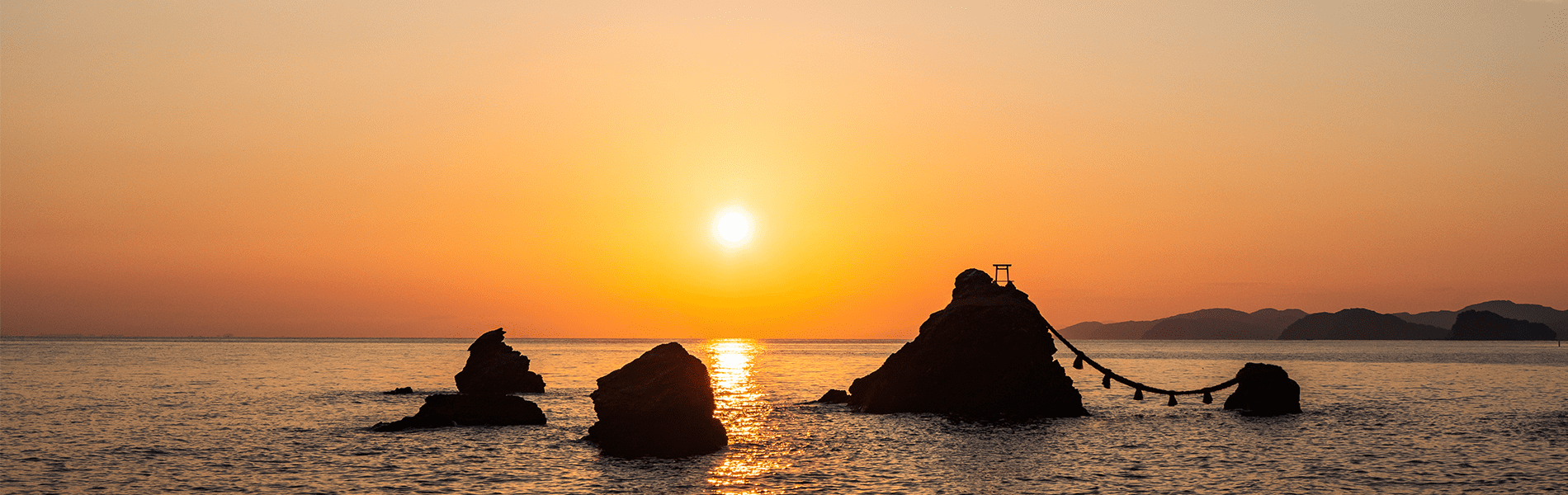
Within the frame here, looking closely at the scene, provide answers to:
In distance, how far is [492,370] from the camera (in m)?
73.4

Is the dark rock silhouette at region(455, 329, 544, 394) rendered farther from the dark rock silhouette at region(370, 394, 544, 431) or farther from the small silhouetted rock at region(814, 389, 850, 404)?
the small silhouetted rock at region(814, 389, 850, 404)

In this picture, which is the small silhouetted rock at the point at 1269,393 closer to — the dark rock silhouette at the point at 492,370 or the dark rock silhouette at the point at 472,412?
the dark rock silhouette at the point at 472,412

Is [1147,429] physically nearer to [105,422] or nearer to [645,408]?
[645,408]

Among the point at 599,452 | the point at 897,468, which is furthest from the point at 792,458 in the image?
the point at 599,452

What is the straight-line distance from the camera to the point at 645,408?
133ft

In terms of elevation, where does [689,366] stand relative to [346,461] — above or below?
above

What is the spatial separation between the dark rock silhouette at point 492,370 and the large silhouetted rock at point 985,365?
29.3 m

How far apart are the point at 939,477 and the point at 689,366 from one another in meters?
11.9

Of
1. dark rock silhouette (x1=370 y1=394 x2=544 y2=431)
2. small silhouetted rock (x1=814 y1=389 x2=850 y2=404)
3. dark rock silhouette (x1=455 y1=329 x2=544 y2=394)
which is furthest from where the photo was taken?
dark rock silhouette (x1=455 y1=329 x2=544 y2=394)

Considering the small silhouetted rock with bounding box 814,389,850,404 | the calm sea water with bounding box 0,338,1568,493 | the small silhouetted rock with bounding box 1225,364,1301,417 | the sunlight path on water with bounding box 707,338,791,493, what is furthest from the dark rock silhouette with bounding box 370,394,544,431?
the small silhouetted rock with bounding box 1225,364,1301,417

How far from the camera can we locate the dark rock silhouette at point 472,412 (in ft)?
169

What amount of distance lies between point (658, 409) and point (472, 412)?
16.5m

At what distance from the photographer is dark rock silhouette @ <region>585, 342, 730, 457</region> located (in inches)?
1588

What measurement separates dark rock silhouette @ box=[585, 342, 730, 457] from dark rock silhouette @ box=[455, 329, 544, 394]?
32.6 m
